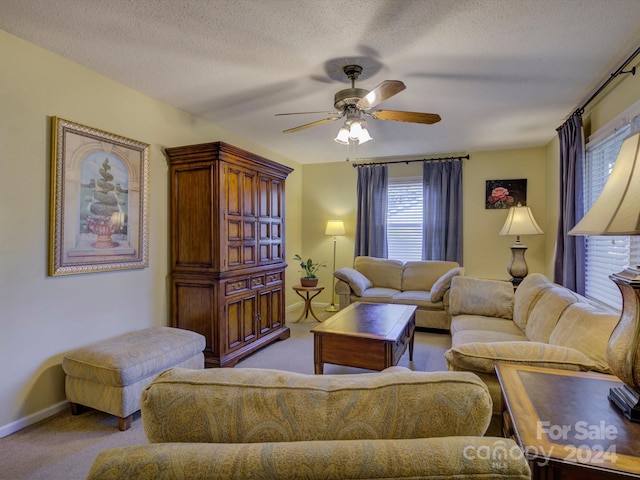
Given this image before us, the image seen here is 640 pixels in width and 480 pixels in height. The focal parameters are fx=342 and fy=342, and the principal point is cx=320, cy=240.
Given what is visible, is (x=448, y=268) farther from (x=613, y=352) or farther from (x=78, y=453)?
(x=78, y=453)

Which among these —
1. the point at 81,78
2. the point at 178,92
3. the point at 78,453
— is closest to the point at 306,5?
the point at 178,92

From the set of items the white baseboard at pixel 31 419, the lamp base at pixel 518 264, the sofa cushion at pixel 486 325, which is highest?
the lamp base at pixel 518 264

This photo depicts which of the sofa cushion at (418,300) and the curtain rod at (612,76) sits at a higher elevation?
the curtain rod at (612,76)

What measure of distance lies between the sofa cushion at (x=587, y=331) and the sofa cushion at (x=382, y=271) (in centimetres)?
297

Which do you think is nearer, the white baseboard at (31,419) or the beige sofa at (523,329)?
the beige sofa at (523,329)

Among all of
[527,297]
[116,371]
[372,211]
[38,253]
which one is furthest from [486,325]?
[38,253]

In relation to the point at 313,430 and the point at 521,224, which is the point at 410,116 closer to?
the point at 521,224

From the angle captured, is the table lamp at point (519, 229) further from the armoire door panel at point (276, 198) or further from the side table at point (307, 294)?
the armoire door panel at point (276, 198)

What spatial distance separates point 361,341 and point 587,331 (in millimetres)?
1391

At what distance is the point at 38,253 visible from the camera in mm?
2355

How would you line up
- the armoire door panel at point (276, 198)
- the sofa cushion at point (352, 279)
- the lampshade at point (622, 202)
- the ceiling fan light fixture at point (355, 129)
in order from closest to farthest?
the lampshade at point (622, 202)
the ceiling fan light fixture at point (355, 129)
the armoire door panel at point (276, 198)
the sofa cushion at point (352, 279)

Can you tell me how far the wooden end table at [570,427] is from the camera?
2.92ft

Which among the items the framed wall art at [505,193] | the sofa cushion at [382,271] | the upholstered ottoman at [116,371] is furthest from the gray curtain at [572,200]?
the upholstered ottoman at [116,371]

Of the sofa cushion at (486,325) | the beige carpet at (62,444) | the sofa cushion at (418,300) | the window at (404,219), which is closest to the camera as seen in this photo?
the beige carpet at (62,444)
